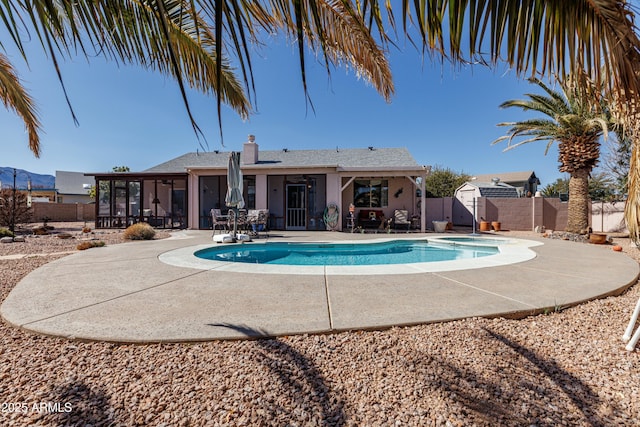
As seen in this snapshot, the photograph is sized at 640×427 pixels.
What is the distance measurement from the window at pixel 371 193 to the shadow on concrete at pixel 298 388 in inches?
539

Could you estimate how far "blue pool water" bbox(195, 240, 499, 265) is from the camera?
25.1 ft

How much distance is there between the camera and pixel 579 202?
10844 mm

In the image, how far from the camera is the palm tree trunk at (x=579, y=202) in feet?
35.4

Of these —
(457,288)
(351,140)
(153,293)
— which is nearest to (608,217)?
(351,140)

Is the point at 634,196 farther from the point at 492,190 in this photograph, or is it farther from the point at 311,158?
the point at 492,190

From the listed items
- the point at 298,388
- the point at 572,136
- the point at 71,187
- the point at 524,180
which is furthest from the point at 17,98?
the point at 524,180

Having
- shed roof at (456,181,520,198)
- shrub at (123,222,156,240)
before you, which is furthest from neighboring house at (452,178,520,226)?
shrub at (123,222,156,240)

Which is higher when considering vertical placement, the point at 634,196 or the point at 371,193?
the point at 371,193

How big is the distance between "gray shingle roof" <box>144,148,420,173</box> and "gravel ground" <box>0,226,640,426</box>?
43.0ft

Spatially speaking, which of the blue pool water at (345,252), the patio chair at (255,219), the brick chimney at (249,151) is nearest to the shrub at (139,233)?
the patio chair at (255,219)

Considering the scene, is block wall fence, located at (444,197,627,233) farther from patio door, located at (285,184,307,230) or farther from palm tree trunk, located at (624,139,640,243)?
palm tree trunk, located at (624,139,640,243)

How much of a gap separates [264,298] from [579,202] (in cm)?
1319

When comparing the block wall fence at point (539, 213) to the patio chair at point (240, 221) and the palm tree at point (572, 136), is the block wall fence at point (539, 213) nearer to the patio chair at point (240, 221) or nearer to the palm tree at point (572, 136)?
the palm tree at point (572, 136)

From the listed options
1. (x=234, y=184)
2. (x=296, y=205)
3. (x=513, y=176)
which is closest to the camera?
(x=234, y=184)
